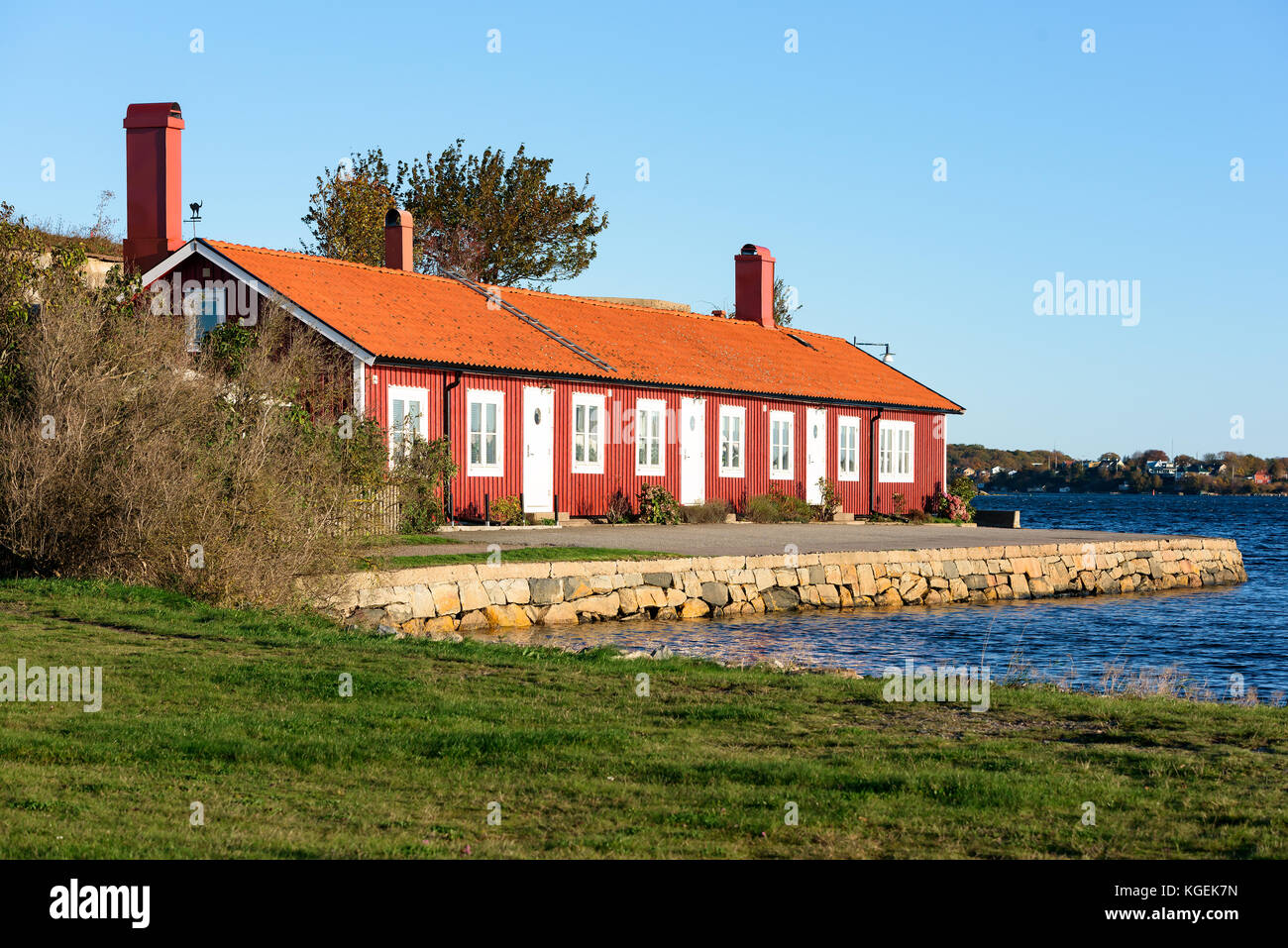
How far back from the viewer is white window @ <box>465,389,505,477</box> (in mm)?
26250

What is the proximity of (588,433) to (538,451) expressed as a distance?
5.47 feet

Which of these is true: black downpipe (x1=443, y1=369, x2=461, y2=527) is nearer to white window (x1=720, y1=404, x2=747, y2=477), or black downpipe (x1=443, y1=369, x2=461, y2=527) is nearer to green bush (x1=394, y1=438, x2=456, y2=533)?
green bush (x1=394, y1=438, x2=456, y2=533)

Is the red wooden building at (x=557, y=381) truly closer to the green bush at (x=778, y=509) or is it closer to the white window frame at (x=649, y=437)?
the white window frame at (x=649, y=437)

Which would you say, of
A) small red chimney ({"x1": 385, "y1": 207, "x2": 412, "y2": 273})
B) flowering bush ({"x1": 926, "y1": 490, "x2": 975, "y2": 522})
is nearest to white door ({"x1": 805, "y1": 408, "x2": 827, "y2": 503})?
flowering bush ({"x1": 926, "y1": 490, "x2": 975, "y2": 522})

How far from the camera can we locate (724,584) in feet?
71.6

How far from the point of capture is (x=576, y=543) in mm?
22609

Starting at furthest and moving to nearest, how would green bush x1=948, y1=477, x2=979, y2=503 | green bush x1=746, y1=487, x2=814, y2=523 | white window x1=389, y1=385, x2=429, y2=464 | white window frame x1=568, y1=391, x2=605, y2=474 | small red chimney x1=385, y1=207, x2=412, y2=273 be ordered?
green bush x1=948, y1=477, x2=979, y2=503
green bush x1=746, y1=487, x2=814, y2=523
small red chimney x1=385, y1=207, x2=412, y2=273
white window frame x1=568, y1=391, x2=605, y2=474
white window x1=389, y1=385, x2=429, y2=464

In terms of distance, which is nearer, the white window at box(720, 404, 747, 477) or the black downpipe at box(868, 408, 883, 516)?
the white window at box(720, 404, 747, 477)

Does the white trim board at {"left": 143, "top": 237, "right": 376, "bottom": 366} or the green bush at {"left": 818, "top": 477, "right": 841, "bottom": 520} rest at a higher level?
the white trim board at {"left": 143, "top": 237, "right": 376, "bottom": 366}

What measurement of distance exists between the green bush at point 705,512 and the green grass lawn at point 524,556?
8744mm

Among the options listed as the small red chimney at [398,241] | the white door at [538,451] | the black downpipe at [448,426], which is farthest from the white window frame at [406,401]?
the small red chimney at [398,241]

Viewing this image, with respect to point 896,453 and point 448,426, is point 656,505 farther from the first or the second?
point 896,453

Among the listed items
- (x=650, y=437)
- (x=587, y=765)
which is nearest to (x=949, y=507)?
(x=650, y=437)

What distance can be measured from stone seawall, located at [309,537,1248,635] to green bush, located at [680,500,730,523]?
22.0ft
